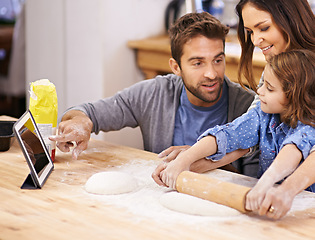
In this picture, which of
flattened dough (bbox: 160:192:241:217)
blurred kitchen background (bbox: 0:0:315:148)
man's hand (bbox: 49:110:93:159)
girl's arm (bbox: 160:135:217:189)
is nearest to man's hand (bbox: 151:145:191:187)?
girl's arm (bbox: 160:135:217:189)

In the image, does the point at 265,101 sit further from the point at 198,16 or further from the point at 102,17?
the point at 102,17

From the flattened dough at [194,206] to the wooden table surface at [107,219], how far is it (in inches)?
0.7

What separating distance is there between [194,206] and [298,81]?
443 millimetres

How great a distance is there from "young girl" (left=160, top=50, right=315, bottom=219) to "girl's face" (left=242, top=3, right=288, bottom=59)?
0.44 ft

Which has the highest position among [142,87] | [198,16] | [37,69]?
[198,16]

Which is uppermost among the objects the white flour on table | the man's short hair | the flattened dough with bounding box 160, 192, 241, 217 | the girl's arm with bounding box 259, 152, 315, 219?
the man's short hair

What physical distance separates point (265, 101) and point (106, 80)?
2.02m

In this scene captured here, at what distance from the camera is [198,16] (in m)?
1.88

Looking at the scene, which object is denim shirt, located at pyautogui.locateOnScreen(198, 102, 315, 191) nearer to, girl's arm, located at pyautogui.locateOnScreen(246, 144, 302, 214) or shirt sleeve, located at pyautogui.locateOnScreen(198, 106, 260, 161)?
shirt sleeve, located at pyautogui.locateOnScreen(198, 106, 260, 161)

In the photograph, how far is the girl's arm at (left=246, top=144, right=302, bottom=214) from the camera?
117cm

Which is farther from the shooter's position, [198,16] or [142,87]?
[142,87]

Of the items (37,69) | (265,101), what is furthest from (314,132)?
(37,69)

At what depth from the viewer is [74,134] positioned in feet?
5.56

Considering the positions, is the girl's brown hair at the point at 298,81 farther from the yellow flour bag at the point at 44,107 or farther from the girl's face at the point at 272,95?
the yellow flour bag at the point at 44,107
